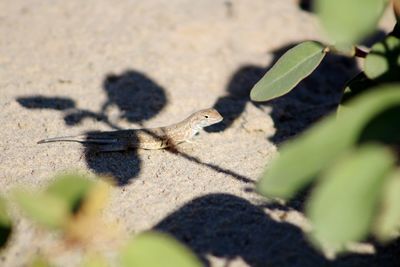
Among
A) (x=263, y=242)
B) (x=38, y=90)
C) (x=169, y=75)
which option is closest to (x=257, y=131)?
(x=169, y=75)

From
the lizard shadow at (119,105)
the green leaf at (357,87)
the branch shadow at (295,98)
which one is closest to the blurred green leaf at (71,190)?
the green leaf at (357,87)

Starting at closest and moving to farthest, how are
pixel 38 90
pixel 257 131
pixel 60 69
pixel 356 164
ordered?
pixel 356 164
pixel 257 131
pixel 38 90
pixel 60 69

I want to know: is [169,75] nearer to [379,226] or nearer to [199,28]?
[199,28]

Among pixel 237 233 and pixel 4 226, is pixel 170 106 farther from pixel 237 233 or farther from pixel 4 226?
pixel 4 226

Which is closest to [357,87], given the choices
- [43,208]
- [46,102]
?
[43,208]

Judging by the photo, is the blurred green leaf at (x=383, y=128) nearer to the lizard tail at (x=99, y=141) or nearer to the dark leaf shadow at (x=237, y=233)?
the dark leaf shadow at (x=237, y=233)

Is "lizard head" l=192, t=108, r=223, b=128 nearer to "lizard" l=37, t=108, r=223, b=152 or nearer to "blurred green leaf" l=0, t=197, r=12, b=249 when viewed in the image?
"lizard" l=37, t=108, r=223, b=152

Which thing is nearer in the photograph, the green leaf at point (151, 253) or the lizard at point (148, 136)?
the green leaf at point (151, 253)

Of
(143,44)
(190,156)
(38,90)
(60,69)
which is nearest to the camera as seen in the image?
(190,156)
